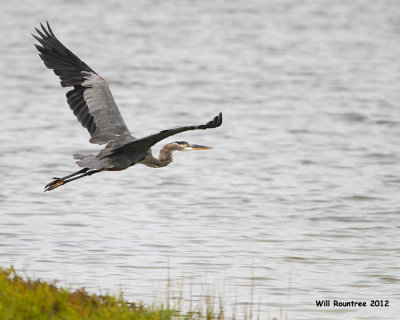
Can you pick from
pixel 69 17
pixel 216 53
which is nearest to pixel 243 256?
pixel 216 53

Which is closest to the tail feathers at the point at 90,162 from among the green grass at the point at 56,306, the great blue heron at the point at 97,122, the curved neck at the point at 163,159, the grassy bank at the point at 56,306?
the great blue heron at the point at 97,122

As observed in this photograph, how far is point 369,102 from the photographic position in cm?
2006

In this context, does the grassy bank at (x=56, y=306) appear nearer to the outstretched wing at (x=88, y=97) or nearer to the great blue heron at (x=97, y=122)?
the great blue heron at (x=97, y=122)

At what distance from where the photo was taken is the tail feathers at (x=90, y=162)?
8.70 m

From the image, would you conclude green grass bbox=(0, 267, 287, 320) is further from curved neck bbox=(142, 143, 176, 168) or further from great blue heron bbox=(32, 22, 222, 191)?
curved neck bbox=(142, 143, 176, 168)

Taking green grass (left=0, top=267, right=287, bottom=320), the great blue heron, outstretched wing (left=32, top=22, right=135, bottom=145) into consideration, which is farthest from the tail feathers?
green grass (left=0, top=267, right=287, bottom=320)

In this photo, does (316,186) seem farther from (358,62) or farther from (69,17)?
(69,17)

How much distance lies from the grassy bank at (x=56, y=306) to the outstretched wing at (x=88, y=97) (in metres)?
2.95

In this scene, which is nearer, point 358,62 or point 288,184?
point 288,184

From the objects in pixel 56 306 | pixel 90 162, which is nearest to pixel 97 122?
pixel 90 162

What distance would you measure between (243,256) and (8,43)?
2042 centimetres

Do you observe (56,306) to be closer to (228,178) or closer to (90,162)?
(90,162)

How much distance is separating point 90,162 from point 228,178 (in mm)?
5064

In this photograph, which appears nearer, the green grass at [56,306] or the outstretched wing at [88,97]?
the green grass at [56,306]
